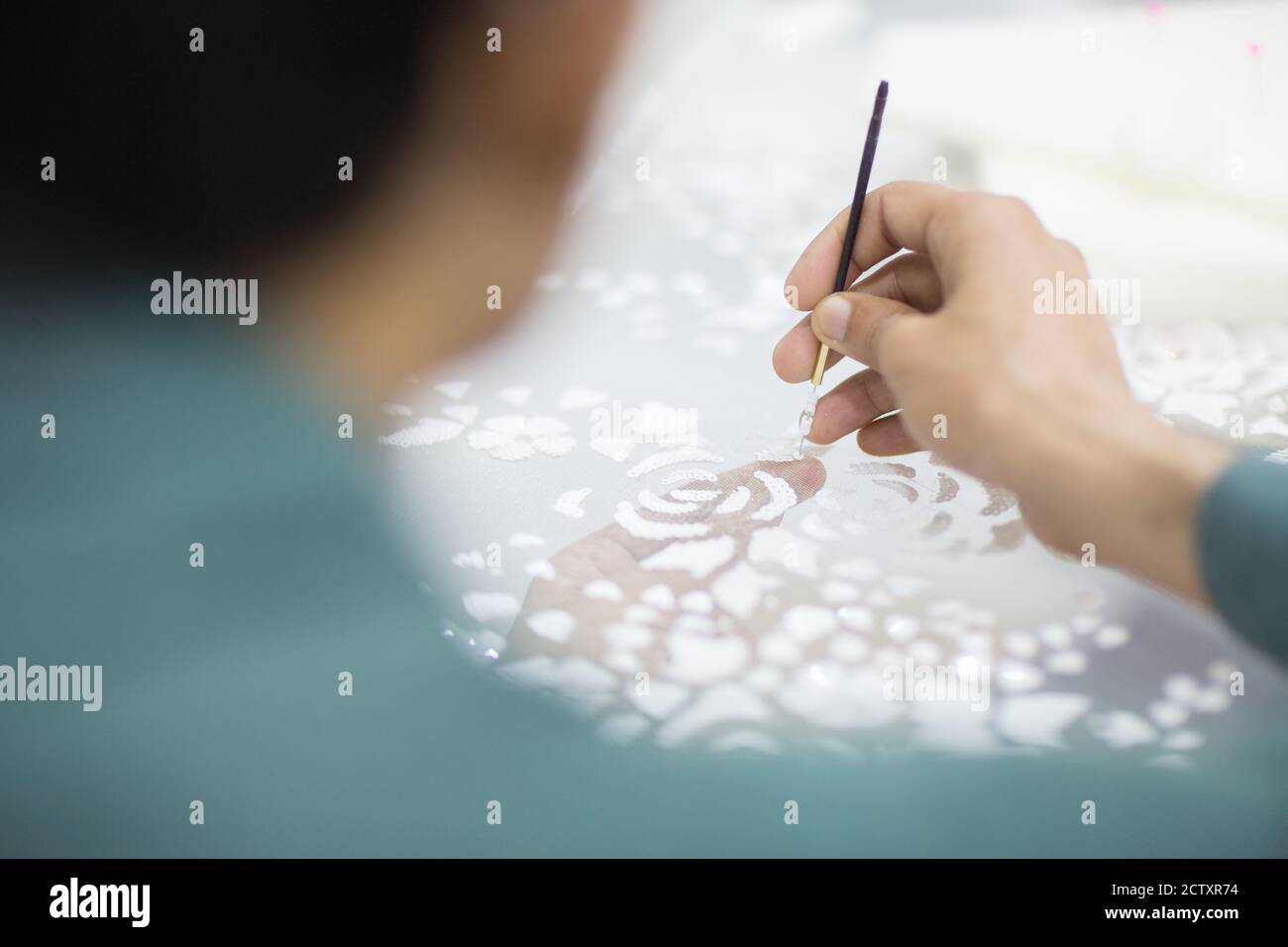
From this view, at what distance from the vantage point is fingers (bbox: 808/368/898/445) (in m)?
0.61

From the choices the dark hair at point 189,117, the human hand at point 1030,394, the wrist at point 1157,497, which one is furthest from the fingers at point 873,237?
the dark hair at point 189,117

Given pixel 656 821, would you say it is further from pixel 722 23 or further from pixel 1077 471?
pixel 722 23

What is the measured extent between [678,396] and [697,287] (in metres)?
0.09

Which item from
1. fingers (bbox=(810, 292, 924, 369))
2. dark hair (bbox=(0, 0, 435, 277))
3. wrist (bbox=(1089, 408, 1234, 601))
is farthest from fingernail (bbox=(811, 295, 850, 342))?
dark hair (bbox=(0, 0, 435, 277))

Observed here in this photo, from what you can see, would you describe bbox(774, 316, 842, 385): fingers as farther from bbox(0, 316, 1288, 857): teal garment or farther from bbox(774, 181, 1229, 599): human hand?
bbox(0, 316, 1288, 857): teal garment

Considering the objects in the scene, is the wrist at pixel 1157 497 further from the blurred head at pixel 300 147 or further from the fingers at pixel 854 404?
the blurred head at pixel 300 147

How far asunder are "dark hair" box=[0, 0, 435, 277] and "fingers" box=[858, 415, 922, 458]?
1.18 feet

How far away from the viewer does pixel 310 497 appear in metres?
0.62

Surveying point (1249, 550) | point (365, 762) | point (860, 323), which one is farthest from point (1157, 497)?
point (365, 762)

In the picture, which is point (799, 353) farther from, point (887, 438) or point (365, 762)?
point (365, 762)

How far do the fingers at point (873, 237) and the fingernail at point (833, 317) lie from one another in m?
0.04
